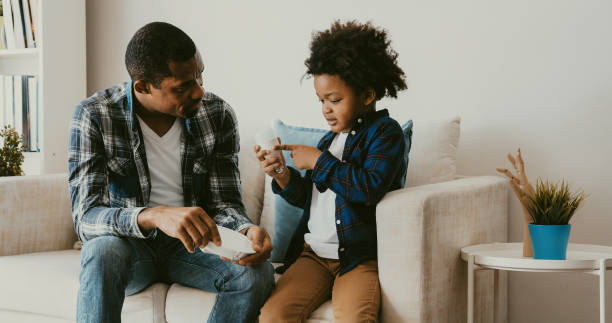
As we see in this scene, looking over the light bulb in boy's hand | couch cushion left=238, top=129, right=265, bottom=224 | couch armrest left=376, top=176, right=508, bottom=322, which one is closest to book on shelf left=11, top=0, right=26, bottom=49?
couch cushion left=238, top=129, right=265, bottom=224

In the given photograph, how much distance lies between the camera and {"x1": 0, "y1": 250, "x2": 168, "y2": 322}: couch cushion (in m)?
1.44

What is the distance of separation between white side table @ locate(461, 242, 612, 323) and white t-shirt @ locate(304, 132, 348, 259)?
0.32 meters

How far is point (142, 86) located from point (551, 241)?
1.04 meters

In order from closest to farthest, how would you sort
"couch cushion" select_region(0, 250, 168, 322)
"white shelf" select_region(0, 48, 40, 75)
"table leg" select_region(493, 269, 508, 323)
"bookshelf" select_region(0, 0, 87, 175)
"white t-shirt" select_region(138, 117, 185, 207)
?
"couch cushion" select_region(0, 250, 168, 322)
"white t-shirt" select_region(138, 117, 185, 207)
"table leg" select_region(493, 269, 508, 323)
"bookshelf" select_region(0, 0, 87, 175)
"white shelf" select_region(0, 48, 40, 75)

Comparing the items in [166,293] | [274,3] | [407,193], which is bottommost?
[166,293]

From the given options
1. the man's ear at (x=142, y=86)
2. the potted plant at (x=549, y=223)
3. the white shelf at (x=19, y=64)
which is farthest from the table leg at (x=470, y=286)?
the white shelf at (x=19, y=64)

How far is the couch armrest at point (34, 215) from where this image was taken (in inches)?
67.8

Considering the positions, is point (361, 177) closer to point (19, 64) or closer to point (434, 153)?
point (434, 153)

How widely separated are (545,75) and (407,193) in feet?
2.67

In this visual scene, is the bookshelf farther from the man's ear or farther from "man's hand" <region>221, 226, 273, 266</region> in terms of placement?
→ "man's hand" <region>221, 226, 273, 266</region>

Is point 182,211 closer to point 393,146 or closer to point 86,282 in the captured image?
point 86,282

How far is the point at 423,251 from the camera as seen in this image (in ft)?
4.29

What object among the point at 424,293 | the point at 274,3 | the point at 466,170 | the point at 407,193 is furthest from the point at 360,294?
the point at 274,3

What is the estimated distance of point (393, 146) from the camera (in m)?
1.46
